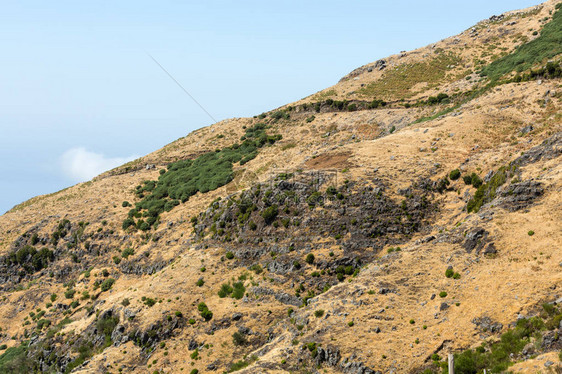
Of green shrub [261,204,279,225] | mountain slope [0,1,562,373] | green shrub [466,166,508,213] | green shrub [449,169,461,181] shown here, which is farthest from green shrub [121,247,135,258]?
green shrub [466,166,508,213]

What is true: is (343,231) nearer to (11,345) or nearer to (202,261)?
(202,261)

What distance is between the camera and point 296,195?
189 ft

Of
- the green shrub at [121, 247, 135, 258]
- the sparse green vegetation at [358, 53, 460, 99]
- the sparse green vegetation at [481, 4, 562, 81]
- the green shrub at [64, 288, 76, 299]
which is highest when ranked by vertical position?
the sparse green vegetation at [358, 53, 460, 99]

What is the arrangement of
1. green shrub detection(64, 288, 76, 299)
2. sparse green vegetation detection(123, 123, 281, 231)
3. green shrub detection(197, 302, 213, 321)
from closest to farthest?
green shrub detection(197, 302, 213, 321) → green shrub detection(64, 288, 76, 299) → sparse green vegetation detection(123, 123, 281, 231)

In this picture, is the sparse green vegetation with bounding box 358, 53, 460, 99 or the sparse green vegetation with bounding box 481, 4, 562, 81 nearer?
the sparse green vegetation with bounding box 481, 4, 562, 81

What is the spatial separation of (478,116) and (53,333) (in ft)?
225

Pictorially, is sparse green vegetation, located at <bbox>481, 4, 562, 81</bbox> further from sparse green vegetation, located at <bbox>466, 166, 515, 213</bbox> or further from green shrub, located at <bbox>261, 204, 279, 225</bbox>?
green shrub, located at <bbox>261, 204, 279, 225</bbox>

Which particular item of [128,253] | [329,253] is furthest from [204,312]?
[128,253]

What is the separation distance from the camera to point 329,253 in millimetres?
49719

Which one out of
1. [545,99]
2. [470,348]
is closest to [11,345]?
[470,348]

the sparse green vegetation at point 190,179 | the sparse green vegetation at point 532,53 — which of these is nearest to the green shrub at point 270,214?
the sparse green vegetation at point 190,179

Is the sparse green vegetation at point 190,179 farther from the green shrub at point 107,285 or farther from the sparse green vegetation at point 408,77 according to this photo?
the sparse green vegetation at point 408,77

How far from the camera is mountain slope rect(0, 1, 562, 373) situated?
115ft

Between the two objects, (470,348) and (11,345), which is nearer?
(470,348)
